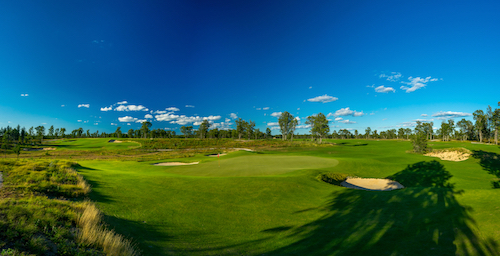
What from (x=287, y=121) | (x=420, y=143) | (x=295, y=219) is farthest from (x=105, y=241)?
(x=287, y=121)

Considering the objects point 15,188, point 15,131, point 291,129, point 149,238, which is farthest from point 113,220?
point 15,131

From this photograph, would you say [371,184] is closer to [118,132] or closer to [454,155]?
[454,155]

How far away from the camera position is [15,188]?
299 inches

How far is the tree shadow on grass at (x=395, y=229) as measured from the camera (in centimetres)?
538

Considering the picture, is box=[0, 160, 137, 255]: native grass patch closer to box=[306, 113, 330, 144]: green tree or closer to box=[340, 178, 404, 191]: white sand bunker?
box=[340, 178, 404, 191]: white sand bunker

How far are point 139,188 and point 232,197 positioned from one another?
511cm

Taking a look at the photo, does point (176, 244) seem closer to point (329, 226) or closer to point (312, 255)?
point (312, 255)

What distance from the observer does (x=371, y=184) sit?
18156 millimetres

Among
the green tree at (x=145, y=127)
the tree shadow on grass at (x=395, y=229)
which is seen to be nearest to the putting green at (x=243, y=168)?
the tree shadow on grass at (x=395, y=229)

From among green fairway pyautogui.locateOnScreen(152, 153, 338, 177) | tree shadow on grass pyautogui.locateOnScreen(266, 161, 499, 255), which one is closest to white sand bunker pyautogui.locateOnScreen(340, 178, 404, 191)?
green fairway pyautogui.locateOnScreen(152, 153, 338, 177)

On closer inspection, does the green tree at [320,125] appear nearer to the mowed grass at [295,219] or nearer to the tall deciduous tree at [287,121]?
the tall deciduous tree at [287,121]

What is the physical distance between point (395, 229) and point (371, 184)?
13.5 meters

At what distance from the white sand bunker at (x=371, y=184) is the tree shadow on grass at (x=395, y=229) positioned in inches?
297

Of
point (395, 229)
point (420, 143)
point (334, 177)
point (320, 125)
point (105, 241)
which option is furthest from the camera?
point (320, 125)
